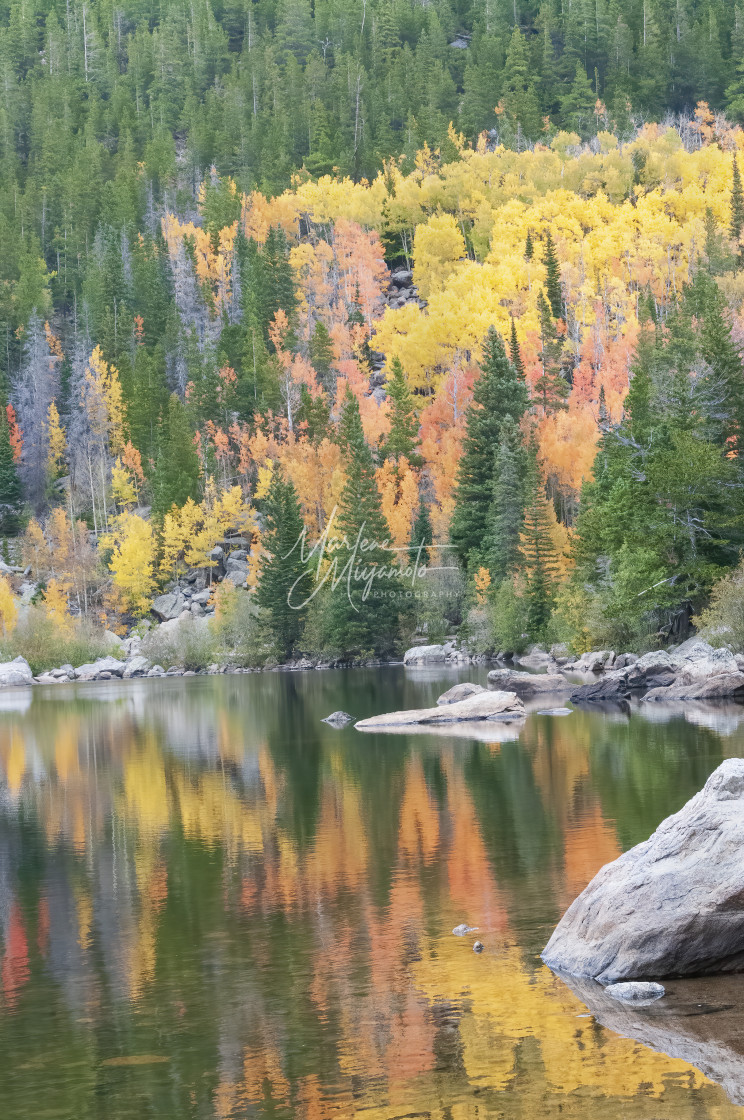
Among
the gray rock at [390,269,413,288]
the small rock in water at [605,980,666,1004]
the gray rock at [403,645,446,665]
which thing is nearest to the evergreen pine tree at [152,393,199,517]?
the gray rock at [403,645,446,665]

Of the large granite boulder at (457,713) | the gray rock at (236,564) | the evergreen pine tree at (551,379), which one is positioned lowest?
the large granite boulder at (457,713)

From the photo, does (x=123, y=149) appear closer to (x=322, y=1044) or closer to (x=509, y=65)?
(x=509, y=65)

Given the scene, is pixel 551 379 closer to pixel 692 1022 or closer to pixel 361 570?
pixel 361 570

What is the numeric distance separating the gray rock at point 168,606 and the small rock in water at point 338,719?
50.7 meters

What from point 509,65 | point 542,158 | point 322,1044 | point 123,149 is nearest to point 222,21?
point 123,149

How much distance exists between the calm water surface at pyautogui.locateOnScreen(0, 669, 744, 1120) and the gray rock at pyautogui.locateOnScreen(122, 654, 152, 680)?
48892 mm

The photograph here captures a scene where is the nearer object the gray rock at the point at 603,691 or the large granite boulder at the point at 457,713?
the large granite boulder at the point at 457,713

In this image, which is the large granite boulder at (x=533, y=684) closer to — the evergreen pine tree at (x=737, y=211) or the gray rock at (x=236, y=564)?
the gray rock at (x=236, y=564)

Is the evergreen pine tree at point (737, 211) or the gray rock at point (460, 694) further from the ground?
the evergreen pine tree at point (737, 211)

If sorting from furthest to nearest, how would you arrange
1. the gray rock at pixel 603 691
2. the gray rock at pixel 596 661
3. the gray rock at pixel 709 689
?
the gray rock at pixel 596 661, the gray rock at pixel 603 691, the gray rock at pixel 709 689

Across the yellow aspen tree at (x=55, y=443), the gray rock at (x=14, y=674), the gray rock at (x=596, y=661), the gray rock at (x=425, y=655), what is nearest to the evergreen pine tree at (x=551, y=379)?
the gray rock at (x=425, y=655)

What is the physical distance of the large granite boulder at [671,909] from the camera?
12289 millimetres

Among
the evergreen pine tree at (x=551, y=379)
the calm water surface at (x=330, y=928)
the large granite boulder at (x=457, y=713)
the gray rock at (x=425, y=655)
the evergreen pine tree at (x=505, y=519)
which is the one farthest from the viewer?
the evergreen pine tree at (x=551, y=379)

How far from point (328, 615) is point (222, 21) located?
135 m
